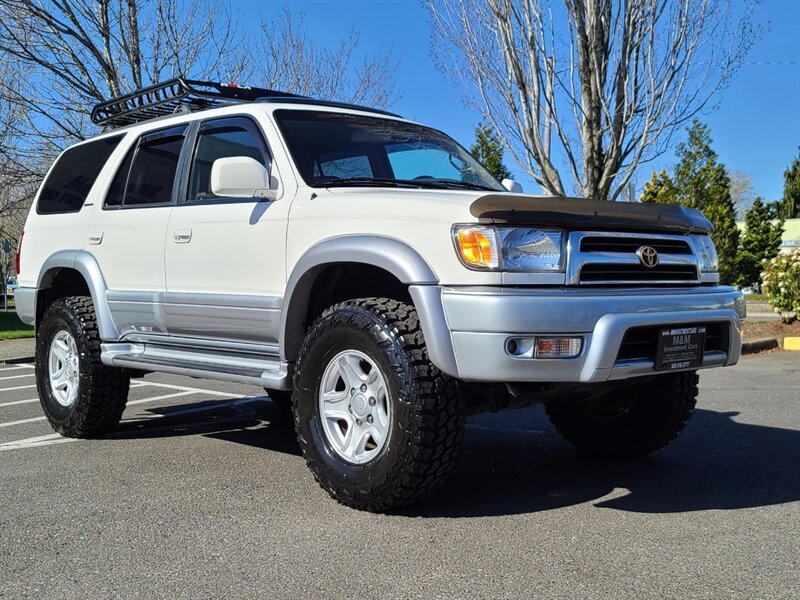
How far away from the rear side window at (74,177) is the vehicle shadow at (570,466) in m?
1.72

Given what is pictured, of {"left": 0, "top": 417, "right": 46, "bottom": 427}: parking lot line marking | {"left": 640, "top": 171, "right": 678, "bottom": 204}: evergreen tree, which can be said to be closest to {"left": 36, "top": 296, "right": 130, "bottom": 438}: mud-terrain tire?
{"left": 0, "top": 417, "right": 46, "bottom": 427}: parking lot line marking

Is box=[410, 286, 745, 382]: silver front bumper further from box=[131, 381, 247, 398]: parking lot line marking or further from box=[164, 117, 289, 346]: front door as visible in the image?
box=[131, 381, 247, 398]: parking lot line marking

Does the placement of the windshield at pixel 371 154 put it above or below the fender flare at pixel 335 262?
above

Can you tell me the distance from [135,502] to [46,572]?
0.91 m

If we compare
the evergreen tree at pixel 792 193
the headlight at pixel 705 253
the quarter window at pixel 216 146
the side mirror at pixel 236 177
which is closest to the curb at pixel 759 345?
the headlight at pixel 705 253

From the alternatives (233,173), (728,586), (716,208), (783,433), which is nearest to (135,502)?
(233,173)

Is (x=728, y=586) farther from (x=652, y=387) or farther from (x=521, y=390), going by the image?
(x=652, y=387)

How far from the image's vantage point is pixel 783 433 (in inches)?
218

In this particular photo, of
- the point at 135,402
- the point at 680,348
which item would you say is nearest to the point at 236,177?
the point at 680,348

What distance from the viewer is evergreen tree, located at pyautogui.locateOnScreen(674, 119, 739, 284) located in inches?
1594

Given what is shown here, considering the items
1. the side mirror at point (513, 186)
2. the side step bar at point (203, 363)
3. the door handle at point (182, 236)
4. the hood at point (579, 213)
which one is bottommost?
the side step bar at point (203, 363)

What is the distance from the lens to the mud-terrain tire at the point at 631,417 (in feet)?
14.6

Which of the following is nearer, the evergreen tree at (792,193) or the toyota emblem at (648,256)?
the toyota emblem at (648,256)

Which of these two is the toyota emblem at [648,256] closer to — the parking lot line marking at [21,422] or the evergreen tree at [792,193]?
the parking lot line marking at [21,422]
